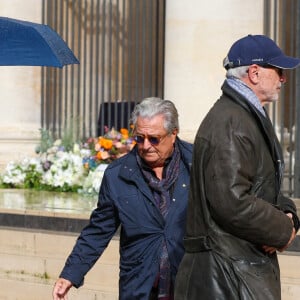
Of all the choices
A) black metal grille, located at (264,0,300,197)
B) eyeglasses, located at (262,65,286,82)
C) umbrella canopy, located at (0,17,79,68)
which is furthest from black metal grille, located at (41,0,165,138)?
eyeglasses, located at (262,65,286,82)

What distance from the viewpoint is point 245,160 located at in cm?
386

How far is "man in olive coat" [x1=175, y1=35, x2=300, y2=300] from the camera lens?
152 inches

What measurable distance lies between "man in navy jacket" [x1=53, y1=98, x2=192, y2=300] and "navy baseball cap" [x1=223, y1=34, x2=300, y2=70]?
33.3 inches

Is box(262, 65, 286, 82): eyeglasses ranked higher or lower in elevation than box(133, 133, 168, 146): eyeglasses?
higher

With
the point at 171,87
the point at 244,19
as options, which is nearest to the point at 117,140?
the point at 171,87

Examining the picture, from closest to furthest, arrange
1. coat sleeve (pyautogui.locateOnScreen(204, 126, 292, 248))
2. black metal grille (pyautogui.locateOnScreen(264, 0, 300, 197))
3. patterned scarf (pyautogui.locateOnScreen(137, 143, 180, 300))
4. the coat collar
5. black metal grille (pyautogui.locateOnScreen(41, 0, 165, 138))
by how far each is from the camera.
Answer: coat sleeve (pyautogui.locateOnScreen(204, 126, 292, 248)) < the coat collar < patterned scarf (pyautogui.locateOnScreen(137, 143, 180, 300)) < black metal grille (pyautogui.locateOnScreen(264, 0, 300, 197)) < black metal grille (pyautogui.locateOnScreen(41, 0, 165, 138))

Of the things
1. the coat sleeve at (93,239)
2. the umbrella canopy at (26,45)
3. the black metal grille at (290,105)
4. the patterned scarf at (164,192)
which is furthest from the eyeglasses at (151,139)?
the black metal grille at (290,105)

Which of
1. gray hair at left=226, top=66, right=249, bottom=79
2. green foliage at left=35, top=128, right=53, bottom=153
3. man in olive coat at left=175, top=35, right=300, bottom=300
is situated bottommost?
green foliage at left=35, top=128, right=53, bottom=153

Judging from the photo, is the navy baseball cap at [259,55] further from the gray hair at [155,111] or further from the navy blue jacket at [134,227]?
the navy blue jacket at [134,227]

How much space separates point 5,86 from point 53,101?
0.74 m

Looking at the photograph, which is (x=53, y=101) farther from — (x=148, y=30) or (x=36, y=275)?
(x=36, y=275)

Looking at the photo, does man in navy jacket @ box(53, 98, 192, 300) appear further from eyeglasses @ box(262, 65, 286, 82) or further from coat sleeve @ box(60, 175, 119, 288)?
eyeglasses @ box(262, 65, 286, 82)

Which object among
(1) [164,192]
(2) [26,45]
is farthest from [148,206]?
(2) [26,45]

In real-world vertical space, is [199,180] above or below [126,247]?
above
